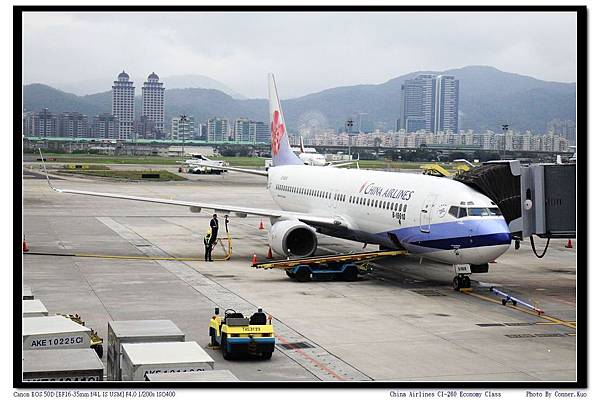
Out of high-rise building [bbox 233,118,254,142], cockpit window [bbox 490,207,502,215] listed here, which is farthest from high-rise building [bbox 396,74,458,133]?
cockpit window [bbox 490,207,502,215]

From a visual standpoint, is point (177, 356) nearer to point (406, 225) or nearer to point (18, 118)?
point (18, 118)

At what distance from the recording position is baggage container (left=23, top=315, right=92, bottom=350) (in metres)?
17.8

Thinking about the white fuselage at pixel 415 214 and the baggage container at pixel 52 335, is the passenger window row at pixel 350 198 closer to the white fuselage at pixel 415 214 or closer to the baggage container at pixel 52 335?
the white fuselage at pixel 415 214

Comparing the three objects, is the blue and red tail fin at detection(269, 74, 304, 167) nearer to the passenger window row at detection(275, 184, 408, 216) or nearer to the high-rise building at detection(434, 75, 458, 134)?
the passenger window row at detection(275, 184, 408, 216)

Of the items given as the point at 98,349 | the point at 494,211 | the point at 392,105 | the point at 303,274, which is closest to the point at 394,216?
the point at 303,274

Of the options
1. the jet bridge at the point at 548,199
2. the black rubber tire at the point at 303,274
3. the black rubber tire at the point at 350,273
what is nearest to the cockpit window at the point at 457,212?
the jet bridge at the point at 548,199

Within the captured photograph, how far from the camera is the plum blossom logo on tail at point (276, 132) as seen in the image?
5447 cm

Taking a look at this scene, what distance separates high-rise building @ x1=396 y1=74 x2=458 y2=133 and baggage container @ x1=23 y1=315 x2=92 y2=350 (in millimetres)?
100398

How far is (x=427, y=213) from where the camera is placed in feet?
102

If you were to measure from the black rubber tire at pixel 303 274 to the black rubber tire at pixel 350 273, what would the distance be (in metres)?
1.42

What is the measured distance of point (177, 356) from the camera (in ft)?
54.1

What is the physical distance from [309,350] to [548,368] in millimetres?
5761

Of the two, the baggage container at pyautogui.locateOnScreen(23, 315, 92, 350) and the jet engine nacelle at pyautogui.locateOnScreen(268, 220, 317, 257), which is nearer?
the baggage container at pyautogui.locateOnScreen(23, 315, 92, 350)

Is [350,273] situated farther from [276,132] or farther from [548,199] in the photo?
[276,132]
